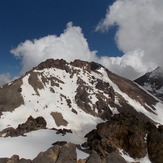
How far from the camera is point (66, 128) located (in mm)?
148250

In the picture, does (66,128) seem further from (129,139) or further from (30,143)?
(30,143)

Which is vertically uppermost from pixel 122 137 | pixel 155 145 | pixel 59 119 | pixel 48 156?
pixel 59 119

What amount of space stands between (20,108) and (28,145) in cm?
10602

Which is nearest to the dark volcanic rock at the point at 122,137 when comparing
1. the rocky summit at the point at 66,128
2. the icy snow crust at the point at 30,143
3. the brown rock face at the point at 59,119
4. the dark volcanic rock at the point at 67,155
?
the rocky summit at the point at 66,128

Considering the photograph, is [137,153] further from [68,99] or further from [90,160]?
[68,99]

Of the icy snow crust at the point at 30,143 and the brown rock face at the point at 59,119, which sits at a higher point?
the brown rock face at the point at 59,119

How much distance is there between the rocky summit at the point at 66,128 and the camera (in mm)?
46166

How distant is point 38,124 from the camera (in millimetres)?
85250

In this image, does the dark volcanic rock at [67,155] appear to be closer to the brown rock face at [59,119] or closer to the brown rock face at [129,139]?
the brown rock face at [129,139]

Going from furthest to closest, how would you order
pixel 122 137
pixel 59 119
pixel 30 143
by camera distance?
pixel 59 119, pixel 122 137, pixel 30 143

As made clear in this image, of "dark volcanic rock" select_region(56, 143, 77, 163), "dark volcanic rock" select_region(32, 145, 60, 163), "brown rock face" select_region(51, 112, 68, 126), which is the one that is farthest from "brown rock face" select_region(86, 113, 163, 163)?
"brown rock face" select_region(51, 112, 68, 126)

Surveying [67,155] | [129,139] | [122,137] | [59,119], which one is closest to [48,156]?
[67,155]

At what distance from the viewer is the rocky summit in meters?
46.2

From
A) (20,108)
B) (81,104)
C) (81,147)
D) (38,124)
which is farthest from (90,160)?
(81,104)
